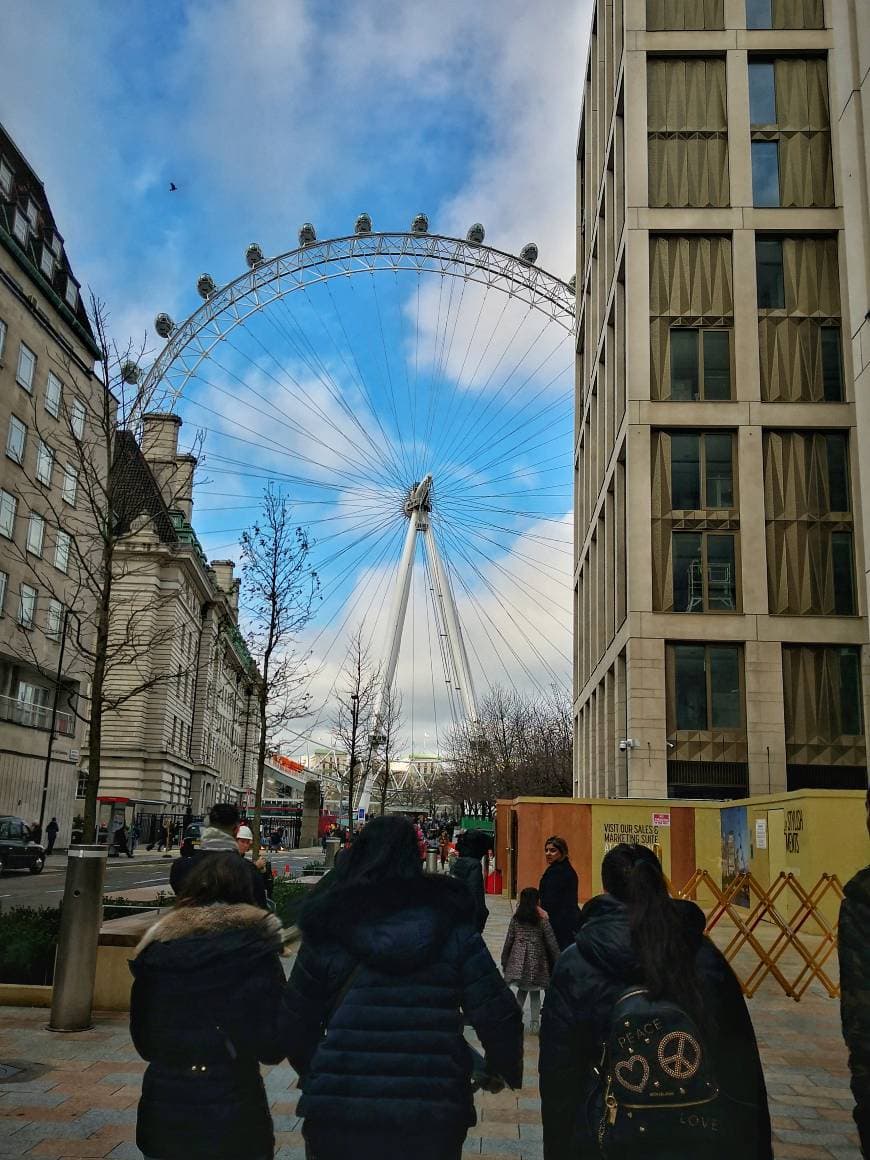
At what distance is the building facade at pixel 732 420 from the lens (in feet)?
113

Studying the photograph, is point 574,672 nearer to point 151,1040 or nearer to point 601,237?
point 601,237

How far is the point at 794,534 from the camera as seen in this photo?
35.1 m

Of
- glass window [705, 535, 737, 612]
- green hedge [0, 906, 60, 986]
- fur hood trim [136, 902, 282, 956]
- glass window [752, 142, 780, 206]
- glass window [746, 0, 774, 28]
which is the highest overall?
glass window [746, 0, 774, 28]

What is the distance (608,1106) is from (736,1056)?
565 millimetres

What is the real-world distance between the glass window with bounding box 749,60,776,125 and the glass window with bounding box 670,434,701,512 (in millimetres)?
11907

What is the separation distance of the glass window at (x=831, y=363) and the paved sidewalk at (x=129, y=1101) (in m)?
28.6

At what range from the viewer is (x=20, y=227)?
4722cm

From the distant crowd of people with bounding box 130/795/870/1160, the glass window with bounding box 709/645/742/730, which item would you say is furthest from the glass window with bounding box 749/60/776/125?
the distant crowd of people with bounding box 130/795/870/1160

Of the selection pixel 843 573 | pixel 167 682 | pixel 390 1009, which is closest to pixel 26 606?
pixel 167 682

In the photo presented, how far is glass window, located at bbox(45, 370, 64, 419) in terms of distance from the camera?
48281mm

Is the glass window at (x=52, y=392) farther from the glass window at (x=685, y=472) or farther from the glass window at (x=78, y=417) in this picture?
the glass window at (x=685, y=472)

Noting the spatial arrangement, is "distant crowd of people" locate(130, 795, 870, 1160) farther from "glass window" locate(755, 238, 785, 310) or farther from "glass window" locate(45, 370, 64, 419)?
"glass window" locate(45, 370, 64, 419)

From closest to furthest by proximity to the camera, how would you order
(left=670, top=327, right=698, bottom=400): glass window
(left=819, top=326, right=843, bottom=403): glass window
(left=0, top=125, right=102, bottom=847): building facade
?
1. (left=819, top=326, right=843, bottom=403): glass window
2. (left=670, top=327, right=698, bottom=400): glass window
3. (left=0, top=125, right=102, bottom=847): building facade

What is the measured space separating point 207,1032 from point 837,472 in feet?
115
